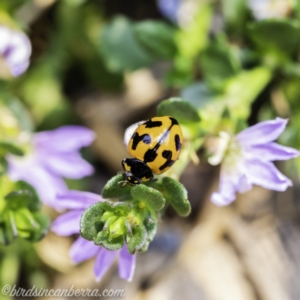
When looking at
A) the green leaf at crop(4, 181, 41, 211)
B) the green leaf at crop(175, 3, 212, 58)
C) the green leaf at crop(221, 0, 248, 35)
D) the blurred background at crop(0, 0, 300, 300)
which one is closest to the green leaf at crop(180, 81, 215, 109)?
the blurred background at crop(0, 0, 300, 300)

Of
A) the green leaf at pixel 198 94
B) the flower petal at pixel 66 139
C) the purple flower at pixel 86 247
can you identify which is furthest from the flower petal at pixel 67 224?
the green leaf at pixel 198 94

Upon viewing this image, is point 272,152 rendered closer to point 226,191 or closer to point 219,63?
point 226,191

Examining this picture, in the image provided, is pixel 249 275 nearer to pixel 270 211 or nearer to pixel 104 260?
pixel 270 211

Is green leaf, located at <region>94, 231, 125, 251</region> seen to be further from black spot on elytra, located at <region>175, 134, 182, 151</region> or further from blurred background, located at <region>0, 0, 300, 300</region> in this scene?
blurred background, located at <region>0, 0, 300, 300</region>

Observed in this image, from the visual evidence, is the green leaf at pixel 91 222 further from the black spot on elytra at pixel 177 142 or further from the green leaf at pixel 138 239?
the black spot on elytra at pixel 177 142

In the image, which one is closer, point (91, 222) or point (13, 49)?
point (91, 222)

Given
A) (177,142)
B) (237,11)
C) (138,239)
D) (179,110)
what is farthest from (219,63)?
(138,239)
